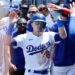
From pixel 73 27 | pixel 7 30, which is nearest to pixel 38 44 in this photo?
pixel 7 30

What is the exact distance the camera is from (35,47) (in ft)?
17.1

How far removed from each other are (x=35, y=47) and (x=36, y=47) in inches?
0.6

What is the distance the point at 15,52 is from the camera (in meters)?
5.88

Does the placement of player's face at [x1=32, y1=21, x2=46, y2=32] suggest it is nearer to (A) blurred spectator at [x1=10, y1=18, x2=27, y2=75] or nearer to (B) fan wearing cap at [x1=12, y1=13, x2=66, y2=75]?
(B) fan wearing cap at [x1=12, y1=13, x2=66, y2=75]

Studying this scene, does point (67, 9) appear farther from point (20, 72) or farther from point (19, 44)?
point (20, 72)

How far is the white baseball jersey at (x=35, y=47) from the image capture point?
5199 mm

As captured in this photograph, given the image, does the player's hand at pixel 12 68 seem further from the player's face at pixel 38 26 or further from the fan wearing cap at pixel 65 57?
the player's face at pixel 38 26

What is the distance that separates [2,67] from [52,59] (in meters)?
1.40

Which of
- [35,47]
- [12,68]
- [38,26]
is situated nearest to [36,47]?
[35,47]

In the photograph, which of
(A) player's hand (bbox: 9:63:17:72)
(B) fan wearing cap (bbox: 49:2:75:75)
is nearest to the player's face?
(B) fan wearing cap (bbox: 49:2:75:75)

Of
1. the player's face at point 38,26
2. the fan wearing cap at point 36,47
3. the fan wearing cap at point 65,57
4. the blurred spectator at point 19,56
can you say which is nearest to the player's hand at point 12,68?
the blurred spectator at point 19,56

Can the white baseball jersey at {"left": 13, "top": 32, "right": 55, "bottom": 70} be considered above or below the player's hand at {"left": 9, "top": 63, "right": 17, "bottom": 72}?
above

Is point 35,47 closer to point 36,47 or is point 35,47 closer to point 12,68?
point 36,47

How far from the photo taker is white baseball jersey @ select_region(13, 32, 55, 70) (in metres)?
5.20
